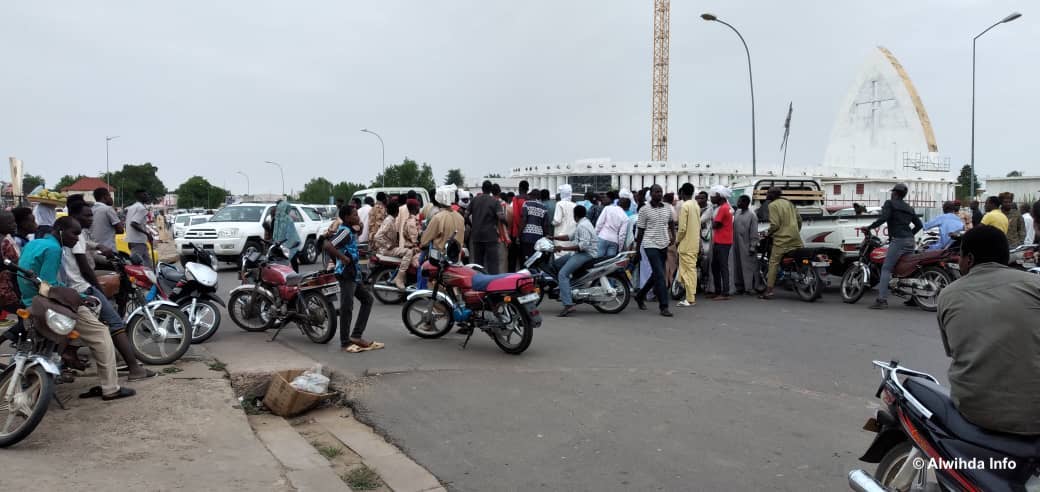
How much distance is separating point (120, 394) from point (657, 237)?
6.85 metres

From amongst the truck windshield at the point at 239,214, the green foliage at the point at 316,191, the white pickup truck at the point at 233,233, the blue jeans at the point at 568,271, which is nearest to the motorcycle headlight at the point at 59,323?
the blue jeans at the point at 568,271

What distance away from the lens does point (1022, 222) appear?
43.9 ft

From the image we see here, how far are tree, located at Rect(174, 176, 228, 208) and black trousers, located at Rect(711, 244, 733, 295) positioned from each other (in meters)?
101

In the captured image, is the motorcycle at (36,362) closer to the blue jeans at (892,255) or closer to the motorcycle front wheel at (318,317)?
the motorcycle front wheel at (318,317)

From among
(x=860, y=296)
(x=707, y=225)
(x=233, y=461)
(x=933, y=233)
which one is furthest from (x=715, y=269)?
(x=233, y=461)

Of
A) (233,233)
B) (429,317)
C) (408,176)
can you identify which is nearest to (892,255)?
(429,317)

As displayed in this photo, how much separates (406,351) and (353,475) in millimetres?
3231

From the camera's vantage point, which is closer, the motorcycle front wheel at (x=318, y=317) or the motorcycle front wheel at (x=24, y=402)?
the motorcycle front wheel at (x=24, y=402)

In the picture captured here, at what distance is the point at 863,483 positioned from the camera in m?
3.24

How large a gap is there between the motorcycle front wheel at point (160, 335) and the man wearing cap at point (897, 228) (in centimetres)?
913

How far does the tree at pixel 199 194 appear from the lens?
104750 mm

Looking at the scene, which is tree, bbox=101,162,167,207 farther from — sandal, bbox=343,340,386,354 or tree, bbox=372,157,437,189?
sandal, bbox=343,340,386,354

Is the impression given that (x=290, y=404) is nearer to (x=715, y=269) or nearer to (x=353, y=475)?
(x=353, y=475)

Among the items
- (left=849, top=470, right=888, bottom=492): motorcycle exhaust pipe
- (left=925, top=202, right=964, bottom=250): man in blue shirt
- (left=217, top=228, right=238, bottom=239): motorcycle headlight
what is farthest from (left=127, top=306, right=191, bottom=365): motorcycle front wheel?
(left=217, top=228, right=238, bottom=239): motorcycle headlight
